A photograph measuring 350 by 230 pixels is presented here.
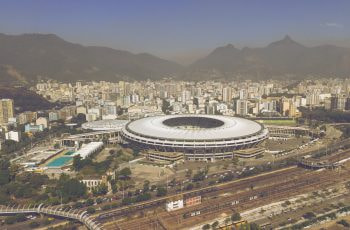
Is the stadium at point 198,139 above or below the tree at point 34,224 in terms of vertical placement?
above

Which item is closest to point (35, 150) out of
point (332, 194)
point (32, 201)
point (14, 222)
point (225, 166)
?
point (32, 201)

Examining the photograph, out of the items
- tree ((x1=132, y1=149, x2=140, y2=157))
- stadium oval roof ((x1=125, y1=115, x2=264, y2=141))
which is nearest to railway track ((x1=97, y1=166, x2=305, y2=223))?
stadium oval roof ((x1=125, y1=115, x2=264, y2=141))

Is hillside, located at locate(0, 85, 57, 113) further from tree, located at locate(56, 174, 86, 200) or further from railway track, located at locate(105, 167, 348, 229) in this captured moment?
railway track, located at locate(105, 167, 348, 229)

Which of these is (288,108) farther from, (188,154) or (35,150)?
(35,150)

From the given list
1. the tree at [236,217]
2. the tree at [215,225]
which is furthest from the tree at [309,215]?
the tree at [215,225]

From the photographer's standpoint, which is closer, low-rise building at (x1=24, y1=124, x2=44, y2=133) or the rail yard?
the rail yard

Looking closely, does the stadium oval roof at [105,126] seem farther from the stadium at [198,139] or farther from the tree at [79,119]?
the tree at [79,119]
